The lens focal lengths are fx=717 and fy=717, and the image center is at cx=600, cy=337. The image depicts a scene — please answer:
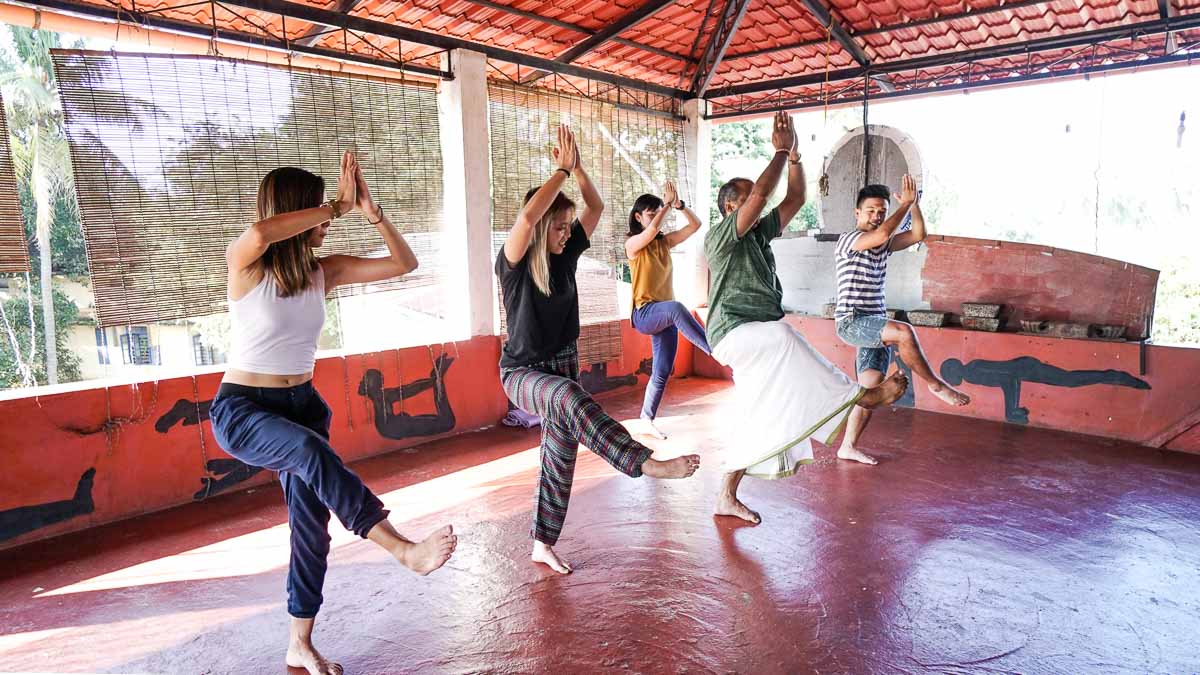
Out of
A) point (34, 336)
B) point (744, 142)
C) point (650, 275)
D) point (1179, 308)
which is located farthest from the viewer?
point (744, 142)

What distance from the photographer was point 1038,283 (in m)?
5.83

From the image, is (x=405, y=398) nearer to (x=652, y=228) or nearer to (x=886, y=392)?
(x=652, y=228)

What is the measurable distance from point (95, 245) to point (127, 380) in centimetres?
75

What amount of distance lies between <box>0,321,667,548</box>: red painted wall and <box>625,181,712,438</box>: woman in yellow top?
1.71 m

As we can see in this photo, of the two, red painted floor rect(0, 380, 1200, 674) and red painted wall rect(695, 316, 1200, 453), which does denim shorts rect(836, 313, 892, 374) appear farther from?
red painted wall rect(695, 316, 1200, 453)

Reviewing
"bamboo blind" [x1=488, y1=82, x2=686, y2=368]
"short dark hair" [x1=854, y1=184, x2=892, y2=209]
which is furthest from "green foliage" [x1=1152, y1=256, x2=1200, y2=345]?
"short dark hair" [x1=854, y1=184, x2=892, y2=209]

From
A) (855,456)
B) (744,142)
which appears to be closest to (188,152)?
(855,456)

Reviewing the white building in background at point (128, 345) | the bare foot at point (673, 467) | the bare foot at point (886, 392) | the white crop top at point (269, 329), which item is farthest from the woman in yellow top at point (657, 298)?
the white building in background at point (128, 345)

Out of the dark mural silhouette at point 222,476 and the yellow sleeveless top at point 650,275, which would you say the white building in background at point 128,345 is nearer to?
the dark mural silhouette at point 222,476

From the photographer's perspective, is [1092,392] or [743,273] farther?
[1092,392]

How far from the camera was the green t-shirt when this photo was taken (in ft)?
10.8

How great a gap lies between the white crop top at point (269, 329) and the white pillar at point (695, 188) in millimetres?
5613

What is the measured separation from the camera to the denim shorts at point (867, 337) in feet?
13.7

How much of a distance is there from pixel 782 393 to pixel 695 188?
15.2 ft
